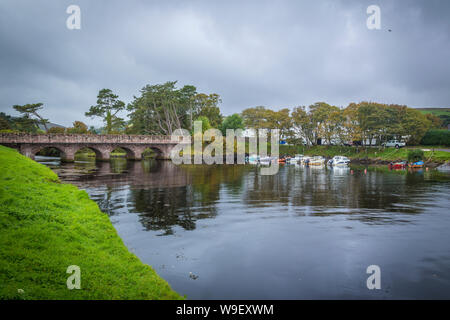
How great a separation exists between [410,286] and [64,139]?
73195 mm

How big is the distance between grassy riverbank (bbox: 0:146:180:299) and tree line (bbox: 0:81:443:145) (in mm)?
80454

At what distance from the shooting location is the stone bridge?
62.7 m

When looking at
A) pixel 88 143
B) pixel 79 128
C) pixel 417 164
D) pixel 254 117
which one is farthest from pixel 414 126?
pixel 79 128

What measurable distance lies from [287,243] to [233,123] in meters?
102

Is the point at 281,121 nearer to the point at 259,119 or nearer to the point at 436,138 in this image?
A: the point at 259,119

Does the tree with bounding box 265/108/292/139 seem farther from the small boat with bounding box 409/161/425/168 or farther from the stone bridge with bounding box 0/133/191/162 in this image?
the small boat with bounding box 409/161/425/168

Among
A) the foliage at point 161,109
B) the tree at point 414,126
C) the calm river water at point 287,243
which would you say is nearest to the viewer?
the calm river water at point 287,243

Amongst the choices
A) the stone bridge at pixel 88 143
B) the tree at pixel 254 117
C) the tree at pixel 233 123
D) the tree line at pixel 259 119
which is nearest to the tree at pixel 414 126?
the tree line at pixel 259 119

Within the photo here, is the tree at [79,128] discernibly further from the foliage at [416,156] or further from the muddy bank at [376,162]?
the foliage at [416,156]

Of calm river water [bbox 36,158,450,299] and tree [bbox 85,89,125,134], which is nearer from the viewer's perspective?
calm river water [bbox 36,158,450,299]

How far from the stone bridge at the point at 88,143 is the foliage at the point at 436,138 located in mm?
71463

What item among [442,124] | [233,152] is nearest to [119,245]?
[233,152]

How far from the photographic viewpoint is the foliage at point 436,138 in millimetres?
84625

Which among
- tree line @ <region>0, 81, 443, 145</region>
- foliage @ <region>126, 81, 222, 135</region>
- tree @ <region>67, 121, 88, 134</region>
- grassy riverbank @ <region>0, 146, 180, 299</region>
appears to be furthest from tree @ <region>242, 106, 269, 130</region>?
grassy riverbank @ <region>0, 146, 180, 299</region>
